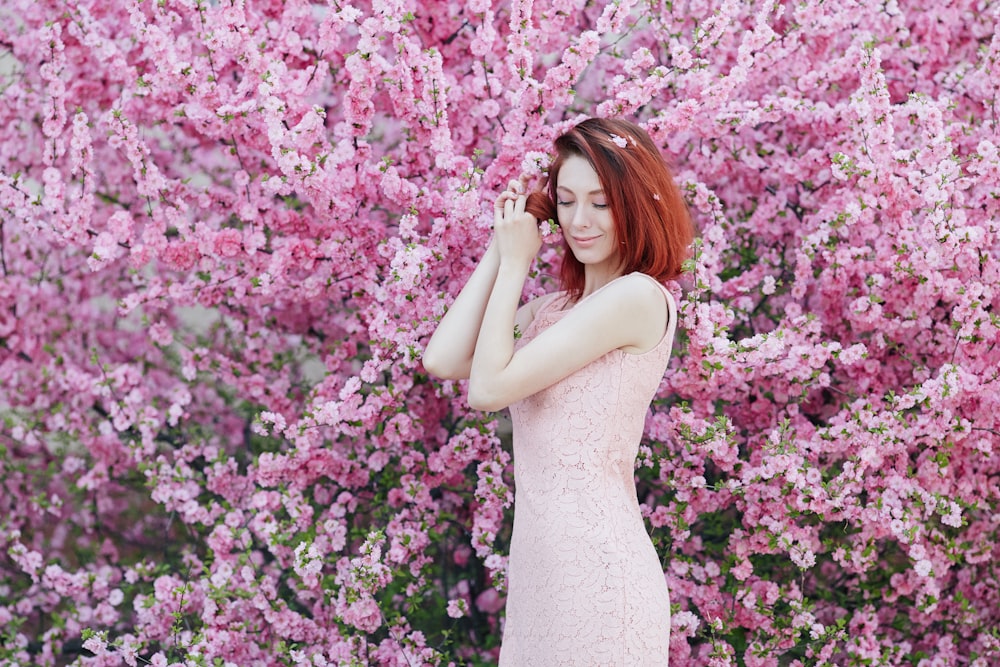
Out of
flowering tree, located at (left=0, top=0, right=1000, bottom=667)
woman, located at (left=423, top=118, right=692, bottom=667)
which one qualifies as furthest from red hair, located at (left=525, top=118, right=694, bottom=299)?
flowering tree, located at (left=0, top=0, right=1000, bottom=667)

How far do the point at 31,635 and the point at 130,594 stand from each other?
0.51 meters

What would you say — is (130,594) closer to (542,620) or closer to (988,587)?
(542,620)

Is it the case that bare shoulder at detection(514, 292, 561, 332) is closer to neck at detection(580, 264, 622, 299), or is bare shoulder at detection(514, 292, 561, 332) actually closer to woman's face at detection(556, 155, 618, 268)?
neck at detection(580, 264, 622, 299)

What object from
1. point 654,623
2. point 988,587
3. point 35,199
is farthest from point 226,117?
point 988,587

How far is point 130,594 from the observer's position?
4.00 m

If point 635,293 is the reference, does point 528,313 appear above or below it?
above

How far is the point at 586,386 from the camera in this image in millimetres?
2035

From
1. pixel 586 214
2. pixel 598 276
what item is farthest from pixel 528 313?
pixel 586 214

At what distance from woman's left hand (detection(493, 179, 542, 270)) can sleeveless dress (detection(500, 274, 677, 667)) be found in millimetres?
293

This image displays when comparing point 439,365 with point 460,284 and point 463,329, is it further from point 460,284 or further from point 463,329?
point 460,284

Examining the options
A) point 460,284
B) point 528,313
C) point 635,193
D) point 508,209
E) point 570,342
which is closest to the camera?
point 570,342

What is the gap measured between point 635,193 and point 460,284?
0.98 metres

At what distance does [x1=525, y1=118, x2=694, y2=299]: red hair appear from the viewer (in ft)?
6.81

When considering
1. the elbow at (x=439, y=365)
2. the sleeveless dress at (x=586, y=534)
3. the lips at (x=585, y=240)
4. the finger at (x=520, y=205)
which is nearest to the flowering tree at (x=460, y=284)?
the finger at (x=520, y=205)
